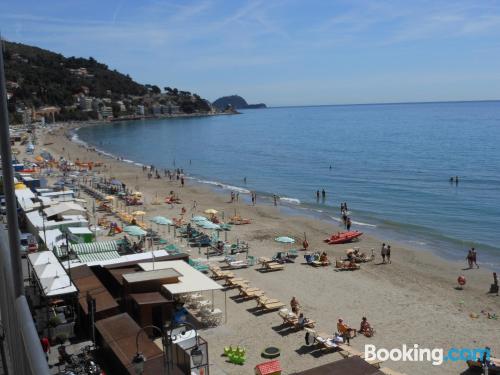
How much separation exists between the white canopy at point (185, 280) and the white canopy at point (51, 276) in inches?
106

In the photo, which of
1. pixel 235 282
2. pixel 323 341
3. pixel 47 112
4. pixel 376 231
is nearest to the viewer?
pixel 323 341

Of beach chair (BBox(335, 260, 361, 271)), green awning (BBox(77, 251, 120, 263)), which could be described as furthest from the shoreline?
green awning (BBox(77, 251, 120, 263))

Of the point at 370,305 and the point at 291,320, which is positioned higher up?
the point at 291,320

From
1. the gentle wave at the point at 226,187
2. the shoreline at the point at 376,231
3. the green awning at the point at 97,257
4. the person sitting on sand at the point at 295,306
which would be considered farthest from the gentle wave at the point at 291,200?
the person sitting on sand at the point at 295,306

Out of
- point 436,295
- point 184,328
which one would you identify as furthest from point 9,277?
point 436,295

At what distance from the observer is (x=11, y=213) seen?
234cm

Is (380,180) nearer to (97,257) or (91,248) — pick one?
(91,248)

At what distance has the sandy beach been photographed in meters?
14.2

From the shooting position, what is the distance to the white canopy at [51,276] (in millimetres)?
13617

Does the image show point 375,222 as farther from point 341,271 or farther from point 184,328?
point 184,328

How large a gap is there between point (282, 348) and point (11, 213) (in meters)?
12.8

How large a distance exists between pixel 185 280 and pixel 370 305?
6804 millimetres

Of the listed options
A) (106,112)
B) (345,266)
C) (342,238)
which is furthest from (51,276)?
(106,112)

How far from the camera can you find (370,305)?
17.7 metres
